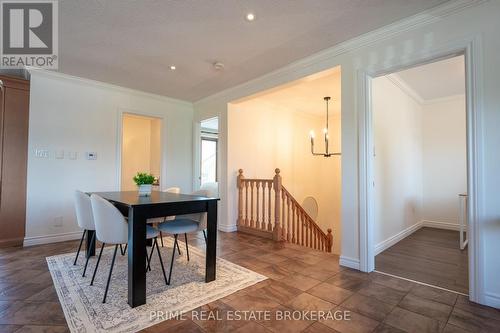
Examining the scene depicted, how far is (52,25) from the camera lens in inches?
101

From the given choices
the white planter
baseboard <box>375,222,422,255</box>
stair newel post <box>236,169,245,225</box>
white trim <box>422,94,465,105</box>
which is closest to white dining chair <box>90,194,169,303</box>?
the white planter

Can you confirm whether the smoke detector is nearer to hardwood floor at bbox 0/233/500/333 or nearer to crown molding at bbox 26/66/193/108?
crown molding at bbox 26/66/193/108

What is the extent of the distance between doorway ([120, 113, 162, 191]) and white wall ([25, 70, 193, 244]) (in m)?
1.35

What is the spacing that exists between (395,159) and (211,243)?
3.24m

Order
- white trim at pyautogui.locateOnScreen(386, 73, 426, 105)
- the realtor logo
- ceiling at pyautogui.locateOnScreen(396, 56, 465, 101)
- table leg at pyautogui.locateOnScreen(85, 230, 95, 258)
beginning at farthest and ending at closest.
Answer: white trim at pyautogui.locateOnScreen(386, 73, 426, 105) < ceiling at pyautogui.locateOnScreen(396, 56, 465, 101) < table leg at pyautogui.locateOnScreen(85, 230, 95, 258) < the realtor logo

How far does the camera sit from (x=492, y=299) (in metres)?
2.00

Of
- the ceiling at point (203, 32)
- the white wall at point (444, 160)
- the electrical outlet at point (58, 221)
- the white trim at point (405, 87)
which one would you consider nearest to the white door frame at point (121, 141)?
the ceiling at point (203, 32)

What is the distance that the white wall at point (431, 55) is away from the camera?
203cm

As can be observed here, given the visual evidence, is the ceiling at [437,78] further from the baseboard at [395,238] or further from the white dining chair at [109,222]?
the white dining chair at [109,222]

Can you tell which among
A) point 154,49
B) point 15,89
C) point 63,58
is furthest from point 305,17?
point 15,89

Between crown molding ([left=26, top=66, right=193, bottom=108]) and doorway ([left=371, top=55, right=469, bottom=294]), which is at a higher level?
crown molding ([left=26, top=66, right=193, bottom=108])

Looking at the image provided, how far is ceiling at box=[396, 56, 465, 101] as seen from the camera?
135 inches

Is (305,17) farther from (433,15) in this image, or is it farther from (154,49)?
(154,49)

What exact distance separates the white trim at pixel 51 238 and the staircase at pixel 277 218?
105 inches
